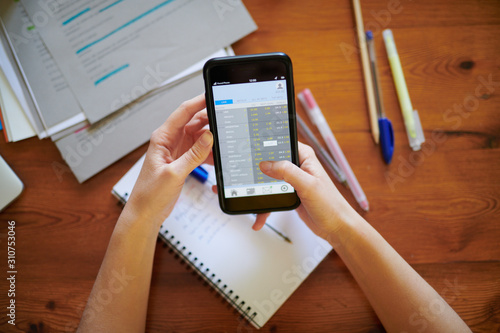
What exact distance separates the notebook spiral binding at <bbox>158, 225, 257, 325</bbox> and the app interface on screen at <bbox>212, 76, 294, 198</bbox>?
5.9 inches

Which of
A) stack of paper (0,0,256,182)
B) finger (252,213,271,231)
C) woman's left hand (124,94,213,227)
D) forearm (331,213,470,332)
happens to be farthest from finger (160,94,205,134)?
forearm (331,213,470,332)

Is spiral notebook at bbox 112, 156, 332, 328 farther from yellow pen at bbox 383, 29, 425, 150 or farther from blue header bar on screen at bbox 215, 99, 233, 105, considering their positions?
yellow pen at bbox 383, 29, 425, 150

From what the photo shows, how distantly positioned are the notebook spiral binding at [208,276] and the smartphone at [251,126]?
13 cm

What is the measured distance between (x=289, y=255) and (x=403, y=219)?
250mm

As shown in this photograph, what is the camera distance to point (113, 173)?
0.67 metres

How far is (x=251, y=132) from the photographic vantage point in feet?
1.85

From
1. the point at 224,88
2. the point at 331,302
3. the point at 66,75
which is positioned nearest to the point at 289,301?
the point at 331,302

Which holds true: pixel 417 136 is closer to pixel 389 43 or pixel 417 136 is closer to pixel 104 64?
pixel 389 43

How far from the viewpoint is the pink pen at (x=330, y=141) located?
0.67 m

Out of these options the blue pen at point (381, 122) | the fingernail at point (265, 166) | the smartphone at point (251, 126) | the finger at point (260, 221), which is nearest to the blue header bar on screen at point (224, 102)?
A: the smartphone at point (251, 126)

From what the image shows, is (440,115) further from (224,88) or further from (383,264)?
(224,88)

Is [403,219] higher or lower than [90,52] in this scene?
lower

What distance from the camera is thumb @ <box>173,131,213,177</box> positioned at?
1.72 ft

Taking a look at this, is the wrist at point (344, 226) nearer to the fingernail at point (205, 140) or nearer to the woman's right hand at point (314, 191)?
the woman's right hand at point (314, 191)
